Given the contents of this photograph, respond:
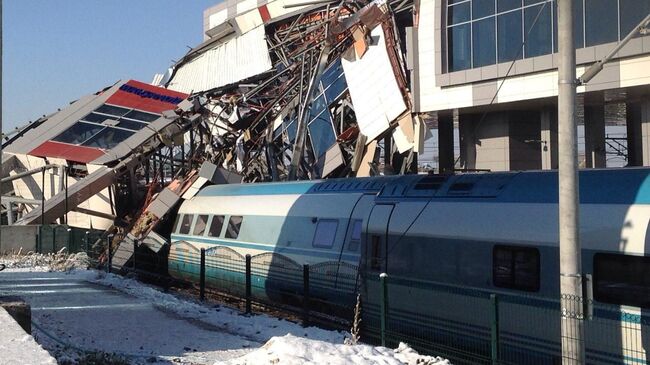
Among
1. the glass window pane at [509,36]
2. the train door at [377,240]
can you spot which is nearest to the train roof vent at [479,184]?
the train door at [377,240]

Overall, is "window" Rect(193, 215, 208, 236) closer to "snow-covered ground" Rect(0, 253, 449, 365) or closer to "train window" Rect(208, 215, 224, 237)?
"train window" Rect(208, 215, 224, 237)

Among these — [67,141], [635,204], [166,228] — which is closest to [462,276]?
[635,204]

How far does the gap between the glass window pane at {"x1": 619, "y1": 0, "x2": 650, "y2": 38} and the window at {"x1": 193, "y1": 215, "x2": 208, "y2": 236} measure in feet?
49.3

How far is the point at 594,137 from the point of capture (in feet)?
105

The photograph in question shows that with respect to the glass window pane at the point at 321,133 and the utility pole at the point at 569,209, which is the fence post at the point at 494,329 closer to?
the utility pole at the point at 569,209

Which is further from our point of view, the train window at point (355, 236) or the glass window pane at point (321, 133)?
the glass window pane at point (321, 133)

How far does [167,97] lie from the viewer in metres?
56.6

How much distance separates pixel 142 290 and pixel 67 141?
103ft

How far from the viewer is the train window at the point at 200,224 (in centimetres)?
2338

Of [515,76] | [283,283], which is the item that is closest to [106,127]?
[515,76]

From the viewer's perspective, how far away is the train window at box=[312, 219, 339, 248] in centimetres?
1641

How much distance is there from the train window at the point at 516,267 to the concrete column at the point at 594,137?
21.3 m

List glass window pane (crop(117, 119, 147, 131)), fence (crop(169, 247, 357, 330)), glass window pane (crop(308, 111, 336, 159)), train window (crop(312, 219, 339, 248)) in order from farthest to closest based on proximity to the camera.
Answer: glass window pane (crop(117, 119, 147, 131)), glass window pane (crop(308, 111, 336, 159)), train window (crop(312, 219, 339, 248)), fence (crop(169, 247, 357, 330))

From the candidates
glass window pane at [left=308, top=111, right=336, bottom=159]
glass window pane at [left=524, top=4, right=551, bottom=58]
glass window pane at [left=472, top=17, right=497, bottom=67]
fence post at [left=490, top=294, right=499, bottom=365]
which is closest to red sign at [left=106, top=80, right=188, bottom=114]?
Answer: glass window pane at [left=308, top=111, right=336, bottom=159]
